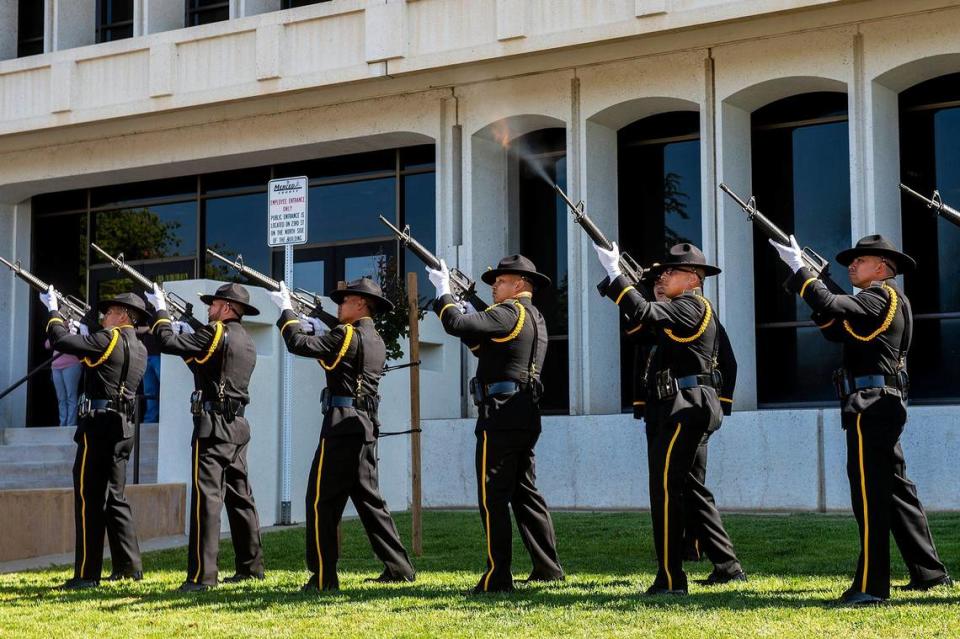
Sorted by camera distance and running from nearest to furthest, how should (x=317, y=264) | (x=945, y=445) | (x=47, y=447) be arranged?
(x=945, y=445) → (x=47, y=447) → (x=317, y=264)

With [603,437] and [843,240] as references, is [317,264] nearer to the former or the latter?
[603,437]

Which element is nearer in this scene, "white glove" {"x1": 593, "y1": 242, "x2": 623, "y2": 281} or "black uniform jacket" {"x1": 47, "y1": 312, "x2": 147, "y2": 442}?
"white glove" {"x1": 593, "y1": 242, "x2": 623, "y2": 281}

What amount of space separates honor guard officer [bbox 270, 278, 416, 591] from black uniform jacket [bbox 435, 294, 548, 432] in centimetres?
85

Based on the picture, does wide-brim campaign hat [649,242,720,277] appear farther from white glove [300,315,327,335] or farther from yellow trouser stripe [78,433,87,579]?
yellow trouser stripe [78,433,87,579]

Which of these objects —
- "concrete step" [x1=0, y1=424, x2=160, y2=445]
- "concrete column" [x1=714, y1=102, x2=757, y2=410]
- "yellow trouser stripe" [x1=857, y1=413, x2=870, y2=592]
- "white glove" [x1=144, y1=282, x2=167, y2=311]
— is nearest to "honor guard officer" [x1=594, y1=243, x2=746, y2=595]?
"yellow trouser stripe" [x1=857, y1=413, x2=870, y2=592]

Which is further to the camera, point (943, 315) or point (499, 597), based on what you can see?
point (943, 315)

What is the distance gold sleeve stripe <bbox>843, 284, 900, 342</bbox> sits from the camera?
832 cm

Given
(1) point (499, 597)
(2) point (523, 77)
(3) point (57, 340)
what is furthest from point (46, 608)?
(2) point (523, 77)

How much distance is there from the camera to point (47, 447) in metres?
16.7

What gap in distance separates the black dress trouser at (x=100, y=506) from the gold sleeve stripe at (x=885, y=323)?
557 centimetres

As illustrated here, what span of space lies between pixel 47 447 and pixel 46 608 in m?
7.75

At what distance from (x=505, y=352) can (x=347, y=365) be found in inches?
46.8

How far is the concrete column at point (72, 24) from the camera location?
21.9 metres

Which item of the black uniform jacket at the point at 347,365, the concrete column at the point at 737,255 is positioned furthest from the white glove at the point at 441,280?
the concrete column at the point at 737,255
